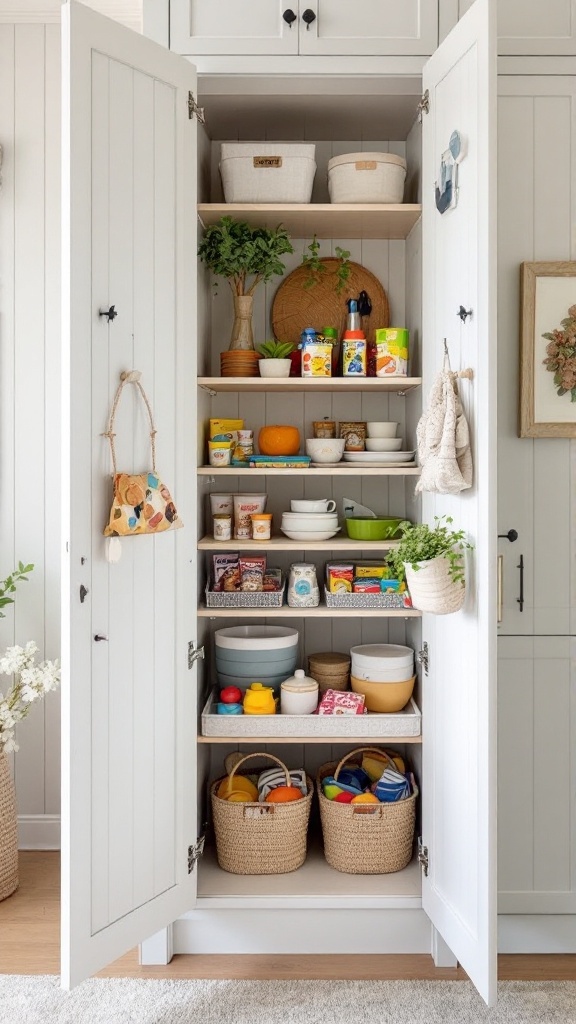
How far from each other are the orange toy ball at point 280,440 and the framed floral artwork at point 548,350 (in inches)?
27.3

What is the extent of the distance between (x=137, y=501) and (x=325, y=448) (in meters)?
0.71

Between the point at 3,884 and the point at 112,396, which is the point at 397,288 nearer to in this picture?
the point at 112,396

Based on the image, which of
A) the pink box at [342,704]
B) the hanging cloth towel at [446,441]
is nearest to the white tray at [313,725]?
the pink box at [342,704]

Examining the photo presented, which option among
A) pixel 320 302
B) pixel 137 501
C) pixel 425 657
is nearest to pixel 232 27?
pixel 320 302

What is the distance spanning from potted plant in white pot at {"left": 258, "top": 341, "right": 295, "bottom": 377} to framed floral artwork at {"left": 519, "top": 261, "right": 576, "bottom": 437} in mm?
682

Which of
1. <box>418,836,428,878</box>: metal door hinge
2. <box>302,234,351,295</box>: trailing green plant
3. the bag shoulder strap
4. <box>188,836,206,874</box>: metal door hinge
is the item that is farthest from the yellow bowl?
<box>302,234,351,295</box>: trailing green plant

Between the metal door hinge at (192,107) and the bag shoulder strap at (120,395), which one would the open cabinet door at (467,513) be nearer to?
the metal door hinge at (192,107)

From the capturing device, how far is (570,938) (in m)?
2.22

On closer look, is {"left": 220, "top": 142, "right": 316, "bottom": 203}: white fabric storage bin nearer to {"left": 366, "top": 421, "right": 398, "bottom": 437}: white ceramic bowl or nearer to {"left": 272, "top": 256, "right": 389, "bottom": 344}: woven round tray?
{"left": 272, "top": 256, "right": 389, "bottom": 344}: woven round tray

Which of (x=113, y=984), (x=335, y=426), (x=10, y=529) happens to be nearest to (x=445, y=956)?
(x=113, y=984)

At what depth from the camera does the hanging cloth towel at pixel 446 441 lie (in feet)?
6.09

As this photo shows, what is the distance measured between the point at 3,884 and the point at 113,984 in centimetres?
58

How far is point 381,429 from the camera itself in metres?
2.43

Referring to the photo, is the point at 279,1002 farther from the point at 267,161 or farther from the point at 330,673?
the point at 267,161
